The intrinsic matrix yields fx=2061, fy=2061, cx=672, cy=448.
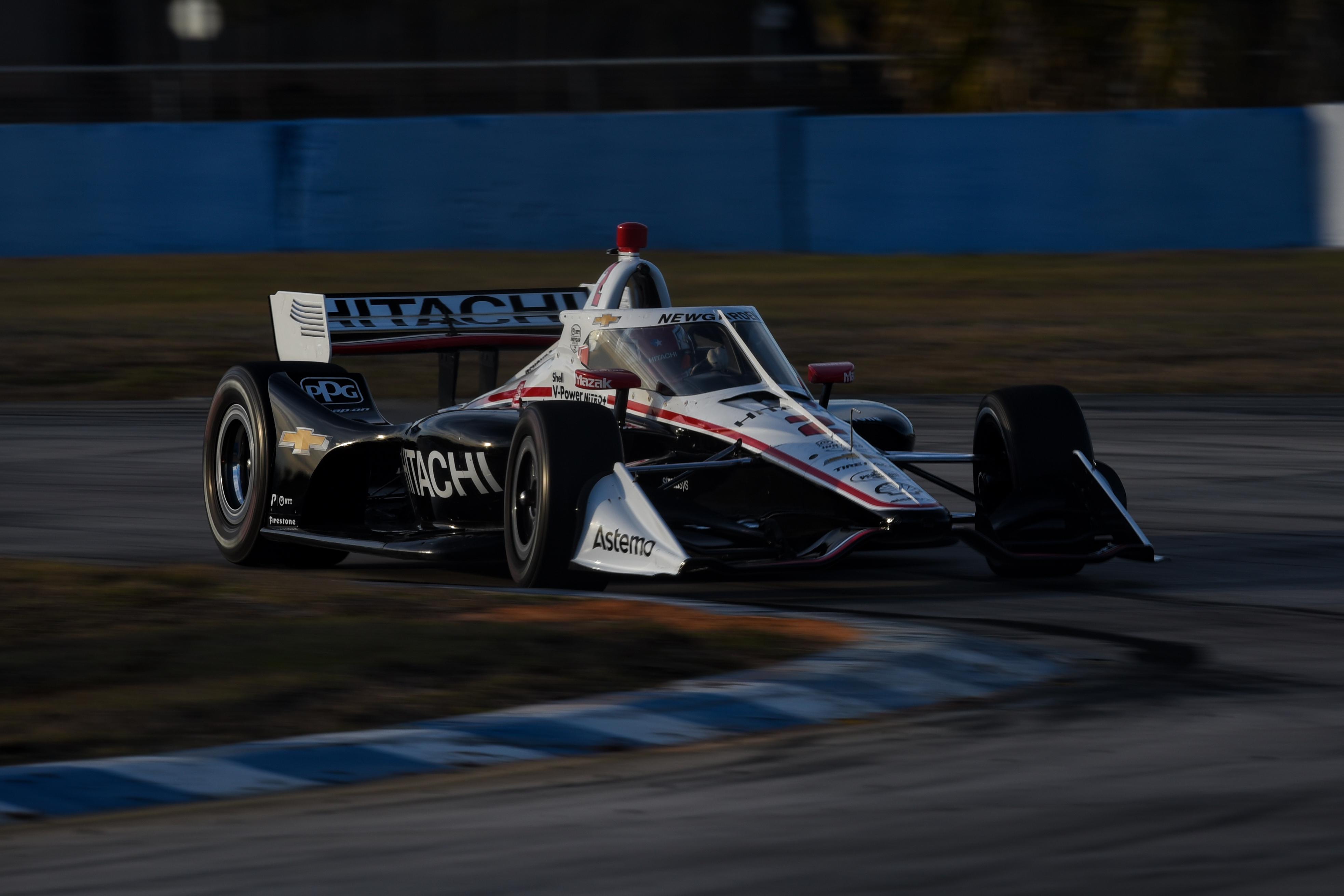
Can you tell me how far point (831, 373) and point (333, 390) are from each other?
8.00ft

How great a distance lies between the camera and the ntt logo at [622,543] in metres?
7.42

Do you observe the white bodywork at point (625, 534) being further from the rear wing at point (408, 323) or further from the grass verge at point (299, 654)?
the rear wing at point (408, 323)

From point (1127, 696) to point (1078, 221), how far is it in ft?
57.9

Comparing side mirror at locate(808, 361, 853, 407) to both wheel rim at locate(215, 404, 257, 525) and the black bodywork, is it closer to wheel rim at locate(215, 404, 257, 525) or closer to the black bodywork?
the black bodywork

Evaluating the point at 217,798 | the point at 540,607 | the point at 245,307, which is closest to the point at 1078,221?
the point at 245,307

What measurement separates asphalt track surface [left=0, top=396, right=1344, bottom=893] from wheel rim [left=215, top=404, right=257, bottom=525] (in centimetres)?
301

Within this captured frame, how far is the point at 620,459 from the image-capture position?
7809mm

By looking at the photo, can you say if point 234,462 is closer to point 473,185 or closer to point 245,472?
point 245,472

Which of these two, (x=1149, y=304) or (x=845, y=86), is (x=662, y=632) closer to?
(x=1149, y=304)

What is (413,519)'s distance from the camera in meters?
9.25

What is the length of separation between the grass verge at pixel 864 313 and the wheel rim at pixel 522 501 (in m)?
8.66

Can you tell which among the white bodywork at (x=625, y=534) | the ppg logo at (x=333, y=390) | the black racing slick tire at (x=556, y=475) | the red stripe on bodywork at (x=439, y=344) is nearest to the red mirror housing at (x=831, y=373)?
the black racing slick tire at (x=556, y=475)

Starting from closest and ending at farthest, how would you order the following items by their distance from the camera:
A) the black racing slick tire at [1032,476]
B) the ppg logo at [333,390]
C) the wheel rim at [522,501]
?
the wheel rim at [522,501]
the black racing slick tire at [1032,476]
the ppg logo at [333,390]

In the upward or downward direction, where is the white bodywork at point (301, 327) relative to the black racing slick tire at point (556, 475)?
upward
